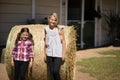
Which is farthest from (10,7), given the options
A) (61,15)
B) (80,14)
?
(80,14)

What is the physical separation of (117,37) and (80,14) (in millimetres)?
3379

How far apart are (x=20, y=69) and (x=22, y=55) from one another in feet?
0.82

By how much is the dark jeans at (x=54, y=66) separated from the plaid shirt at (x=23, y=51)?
1.13 feet

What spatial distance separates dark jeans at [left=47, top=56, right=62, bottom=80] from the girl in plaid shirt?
0.34 m

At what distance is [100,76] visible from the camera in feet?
28.4

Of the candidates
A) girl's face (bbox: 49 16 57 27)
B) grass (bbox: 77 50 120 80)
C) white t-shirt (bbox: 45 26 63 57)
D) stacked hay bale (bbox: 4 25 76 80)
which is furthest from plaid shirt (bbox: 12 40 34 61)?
grass (bbox: 77 50 120 80)

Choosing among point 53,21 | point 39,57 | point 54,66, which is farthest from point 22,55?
point 53,21

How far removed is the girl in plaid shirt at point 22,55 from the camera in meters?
6.23

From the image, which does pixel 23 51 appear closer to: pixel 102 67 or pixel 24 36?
pixel 24 36

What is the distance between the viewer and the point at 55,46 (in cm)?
618

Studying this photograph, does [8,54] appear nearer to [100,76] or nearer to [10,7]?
[100,76]

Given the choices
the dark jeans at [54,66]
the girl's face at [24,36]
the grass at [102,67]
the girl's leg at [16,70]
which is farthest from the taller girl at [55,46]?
the grass at [102,67]

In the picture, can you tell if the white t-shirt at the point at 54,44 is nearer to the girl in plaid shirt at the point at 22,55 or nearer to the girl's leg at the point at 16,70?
the girl in plaid shirt at the point at 22,55

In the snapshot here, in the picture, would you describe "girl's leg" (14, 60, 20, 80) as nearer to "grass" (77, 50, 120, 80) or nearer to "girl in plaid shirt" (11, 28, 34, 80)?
"girl in plaid shirt" (11, 28, 34, 80)
